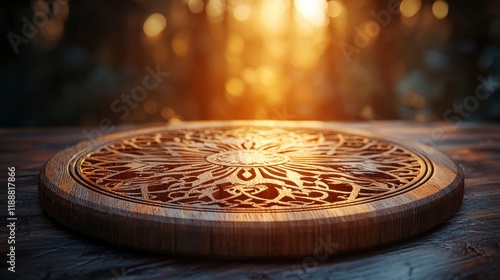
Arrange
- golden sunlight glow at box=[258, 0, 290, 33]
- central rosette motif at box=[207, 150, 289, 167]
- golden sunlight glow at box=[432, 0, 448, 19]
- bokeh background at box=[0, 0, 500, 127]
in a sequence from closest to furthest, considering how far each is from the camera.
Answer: central rosette motif at box=[207, 150, 289, 167], golden sunlight glow at box=[258, 0, 290, 33], bokeh background at box=[0, 0, 500, 127], golden sunlight glow at box=[432, 0, 448, 19]

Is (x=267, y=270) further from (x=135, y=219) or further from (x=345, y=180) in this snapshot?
(x=345, y=180)

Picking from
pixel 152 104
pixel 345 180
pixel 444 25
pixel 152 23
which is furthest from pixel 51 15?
pixel 345 180

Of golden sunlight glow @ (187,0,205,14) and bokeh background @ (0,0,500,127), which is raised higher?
golden sunlight glow @ (187,0,205,14)

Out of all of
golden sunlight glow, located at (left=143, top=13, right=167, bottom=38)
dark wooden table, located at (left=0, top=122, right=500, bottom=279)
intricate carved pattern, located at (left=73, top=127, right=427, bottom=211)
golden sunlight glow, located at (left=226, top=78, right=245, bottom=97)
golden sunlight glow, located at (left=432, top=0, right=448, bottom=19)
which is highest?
golden sunlight glow, located at (left=432, top=0, right=448, bottom=19)

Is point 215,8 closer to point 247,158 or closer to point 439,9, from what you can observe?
point 439,9

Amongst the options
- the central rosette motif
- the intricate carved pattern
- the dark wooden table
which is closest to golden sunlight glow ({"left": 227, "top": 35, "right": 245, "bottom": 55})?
the intricate carved pattern

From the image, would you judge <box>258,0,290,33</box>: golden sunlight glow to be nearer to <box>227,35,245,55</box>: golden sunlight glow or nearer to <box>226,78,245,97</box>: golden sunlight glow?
<box>227,35,245,55</box>: golden sunlight glow
